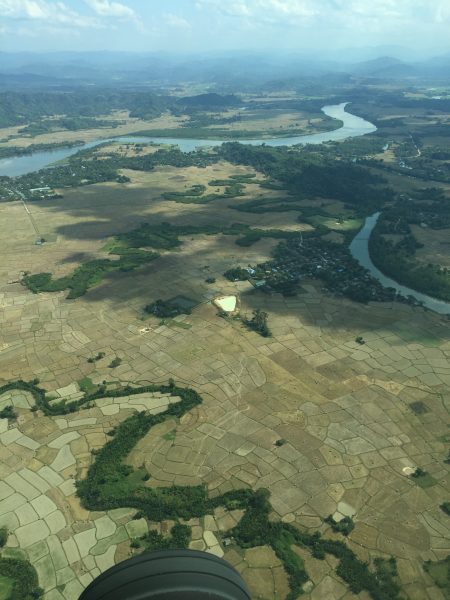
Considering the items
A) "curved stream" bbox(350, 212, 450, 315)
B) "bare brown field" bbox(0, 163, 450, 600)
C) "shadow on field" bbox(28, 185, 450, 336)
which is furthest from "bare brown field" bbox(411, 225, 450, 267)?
"bare brown field" bbox(0, 163, 450, 600)

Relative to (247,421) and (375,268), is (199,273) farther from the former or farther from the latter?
(247,421)

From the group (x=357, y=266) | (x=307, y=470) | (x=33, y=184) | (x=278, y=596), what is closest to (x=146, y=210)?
(x=33, y=184)

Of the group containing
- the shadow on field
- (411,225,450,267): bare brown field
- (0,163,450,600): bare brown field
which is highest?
(411,225,450,267): bare brown field

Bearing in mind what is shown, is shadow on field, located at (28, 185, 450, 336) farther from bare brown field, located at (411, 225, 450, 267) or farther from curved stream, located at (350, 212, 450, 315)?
bare brown field, located at (411, 225, 450, 267)

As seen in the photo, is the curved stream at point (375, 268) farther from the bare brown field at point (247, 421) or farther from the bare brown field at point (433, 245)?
the bare brown field at point (433, 245)

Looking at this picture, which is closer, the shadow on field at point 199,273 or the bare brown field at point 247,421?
the bare brown field at point 247,421

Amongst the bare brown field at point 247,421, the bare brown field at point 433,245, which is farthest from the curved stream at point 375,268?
the bare brown field at point 433,245

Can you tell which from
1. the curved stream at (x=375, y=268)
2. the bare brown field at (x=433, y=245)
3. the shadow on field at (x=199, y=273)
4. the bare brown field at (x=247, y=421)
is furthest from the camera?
the bare brown field at (x=433, y=245)

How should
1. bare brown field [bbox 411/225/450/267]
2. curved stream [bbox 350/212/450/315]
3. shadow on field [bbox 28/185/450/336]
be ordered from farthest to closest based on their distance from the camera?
bare brown field [bbox 411/225/450/267], curved stream [bbox 350/212/450/315], shadow on field [bbox 28/185/450/336]

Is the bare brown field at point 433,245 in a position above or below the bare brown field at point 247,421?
above
